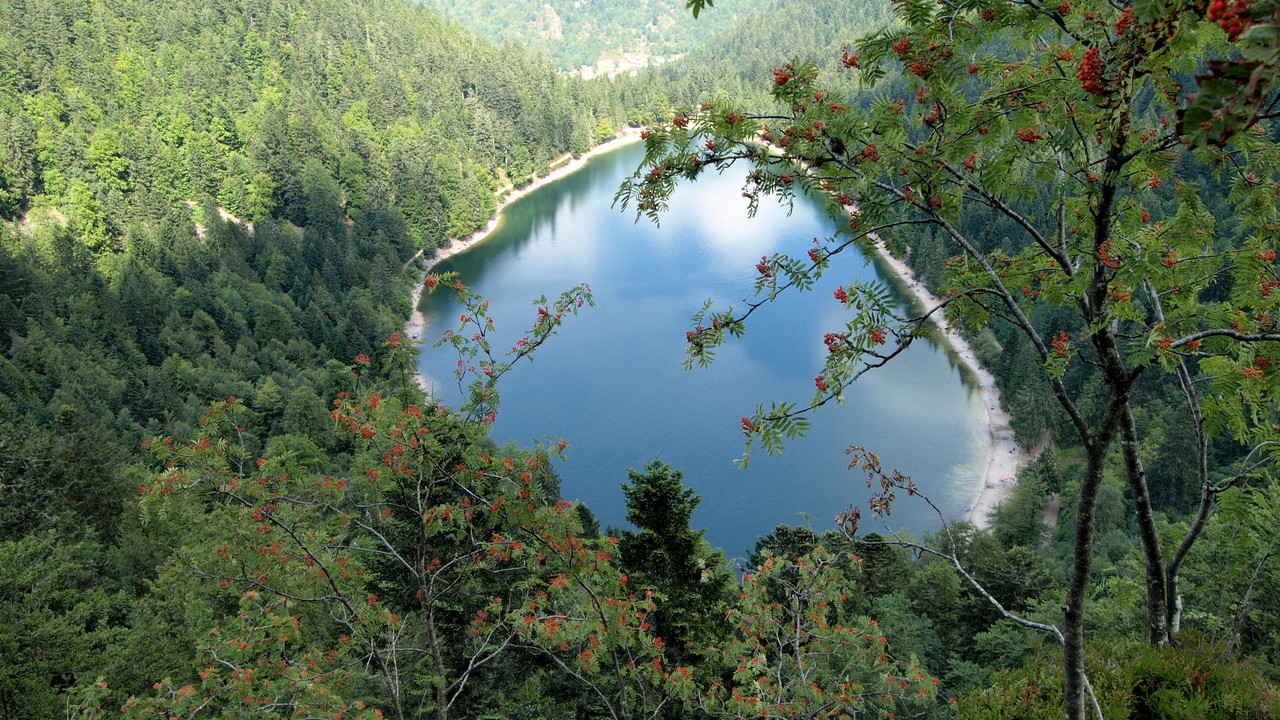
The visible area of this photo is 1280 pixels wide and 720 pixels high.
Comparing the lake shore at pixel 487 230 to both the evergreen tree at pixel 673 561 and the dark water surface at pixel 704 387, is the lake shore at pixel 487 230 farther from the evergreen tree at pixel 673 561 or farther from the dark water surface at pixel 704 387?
the evergreen tree at pixel 673 561

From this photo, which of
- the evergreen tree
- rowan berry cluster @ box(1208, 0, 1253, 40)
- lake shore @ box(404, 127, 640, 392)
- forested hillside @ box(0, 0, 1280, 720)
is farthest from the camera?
lake shore @ box(404, 127, 640, 392)

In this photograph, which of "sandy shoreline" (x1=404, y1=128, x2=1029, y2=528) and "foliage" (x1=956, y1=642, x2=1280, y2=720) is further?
"sandy shoreline" (x1=404, y1=128, x2=1029, y2=528)

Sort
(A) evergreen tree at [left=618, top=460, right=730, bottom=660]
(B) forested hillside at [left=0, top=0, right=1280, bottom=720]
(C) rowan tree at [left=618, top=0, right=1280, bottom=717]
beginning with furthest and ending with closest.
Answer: (A) evergreen tree at [left=618, top=460, right=730, bottom=660], (B) forested hillside at [left=0, top=0, right=1280, bottom=720], (C) rowan tree at [left=618, top=0, right=1280, bottom=717]

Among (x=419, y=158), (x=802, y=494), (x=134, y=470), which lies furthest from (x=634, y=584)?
(x=419, y=158)

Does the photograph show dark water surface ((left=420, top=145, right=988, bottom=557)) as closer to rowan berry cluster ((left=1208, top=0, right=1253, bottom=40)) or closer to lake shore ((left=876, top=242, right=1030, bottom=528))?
lake shore ((left=876, top=242, right=1030, bottom=528))

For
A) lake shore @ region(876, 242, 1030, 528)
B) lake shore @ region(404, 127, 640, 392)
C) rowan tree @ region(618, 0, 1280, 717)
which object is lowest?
lake shore @ region(876, 242, 1030, 528)

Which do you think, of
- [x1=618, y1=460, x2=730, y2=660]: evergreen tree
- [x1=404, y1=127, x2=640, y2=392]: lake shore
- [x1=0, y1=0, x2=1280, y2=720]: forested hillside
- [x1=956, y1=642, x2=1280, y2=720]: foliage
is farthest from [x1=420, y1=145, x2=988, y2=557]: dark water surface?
[x1=956, y1=642, x2=1280, y2=720]: foliage

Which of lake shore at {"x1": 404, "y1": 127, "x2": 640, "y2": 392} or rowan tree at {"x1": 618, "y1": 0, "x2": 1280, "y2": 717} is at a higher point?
lake shore at {"x1": 404, "y1": 127, "x2": 640, "y2": 392}
